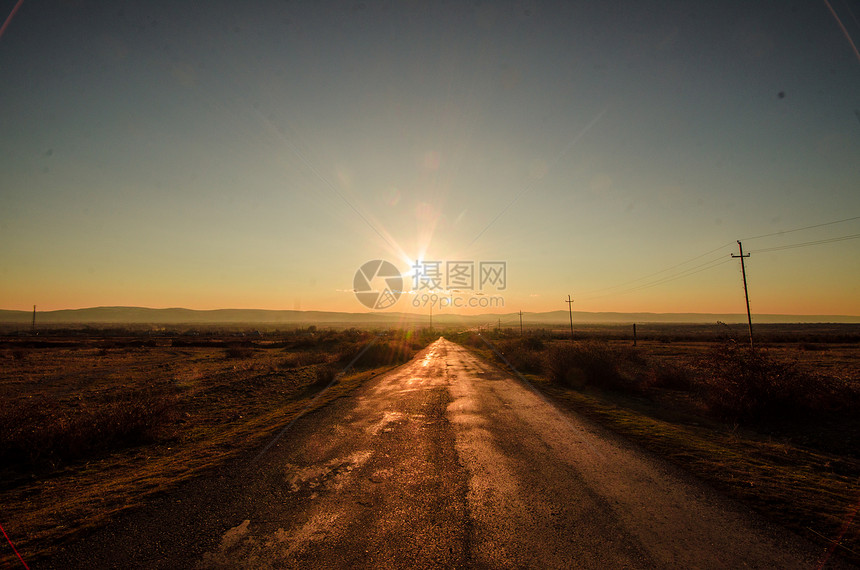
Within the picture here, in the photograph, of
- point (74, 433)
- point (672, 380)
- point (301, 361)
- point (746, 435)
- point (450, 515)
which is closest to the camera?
point (450, 515)

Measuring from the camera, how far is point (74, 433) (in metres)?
9.24

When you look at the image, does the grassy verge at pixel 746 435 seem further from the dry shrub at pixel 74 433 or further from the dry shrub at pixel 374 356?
the dry shrub at pixel 374 356

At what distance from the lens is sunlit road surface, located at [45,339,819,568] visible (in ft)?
14.4

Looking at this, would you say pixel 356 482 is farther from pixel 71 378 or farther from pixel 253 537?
pixel 71 378

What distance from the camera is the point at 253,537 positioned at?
16.0 ft

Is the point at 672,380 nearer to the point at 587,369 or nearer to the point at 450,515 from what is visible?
the point at 587,369

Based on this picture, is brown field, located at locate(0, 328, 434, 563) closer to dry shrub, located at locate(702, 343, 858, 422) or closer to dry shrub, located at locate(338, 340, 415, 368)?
dry shrub, located at locate(338, 340, 415, 368)

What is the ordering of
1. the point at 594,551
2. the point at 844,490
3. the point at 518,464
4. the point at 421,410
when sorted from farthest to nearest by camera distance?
the point at 421,410, the point at 518,464, the point at 844,490, the point at 594,551

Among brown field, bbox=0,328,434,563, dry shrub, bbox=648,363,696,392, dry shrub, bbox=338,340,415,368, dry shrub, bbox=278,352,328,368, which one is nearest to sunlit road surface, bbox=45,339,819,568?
brown field, bbox=0,328,434,563

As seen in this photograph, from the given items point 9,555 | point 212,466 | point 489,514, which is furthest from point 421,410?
point 9,555

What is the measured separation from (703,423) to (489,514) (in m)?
9.82

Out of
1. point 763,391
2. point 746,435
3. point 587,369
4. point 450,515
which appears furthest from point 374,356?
point 450,515

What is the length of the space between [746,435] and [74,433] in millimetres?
17116

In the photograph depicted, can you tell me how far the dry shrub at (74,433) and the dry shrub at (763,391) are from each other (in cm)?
1695
